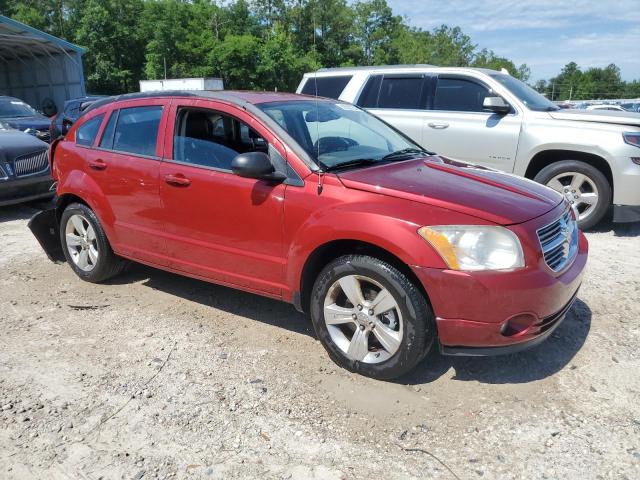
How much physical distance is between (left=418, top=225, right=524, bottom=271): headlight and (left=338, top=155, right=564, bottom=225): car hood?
87mm

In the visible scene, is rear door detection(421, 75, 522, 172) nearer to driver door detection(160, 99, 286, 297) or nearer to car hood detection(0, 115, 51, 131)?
driver door detection(160, 99, 286, 297)

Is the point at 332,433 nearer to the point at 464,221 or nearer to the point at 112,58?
the point at 464,221

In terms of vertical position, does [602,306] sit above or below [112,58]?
below

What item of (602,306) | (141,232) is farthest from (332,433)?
(602,306)

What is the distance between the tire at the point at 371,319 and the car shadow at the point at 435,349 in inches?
8.9

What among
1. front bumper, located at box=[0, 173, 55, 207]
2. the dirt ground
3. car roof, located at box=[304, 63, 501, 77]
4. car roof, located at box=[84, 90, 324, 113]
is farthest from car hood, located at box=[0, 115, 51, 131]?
car roof, located at box=[84, 90, 324, 113]

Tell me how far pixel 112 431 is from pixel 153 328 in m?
1.27

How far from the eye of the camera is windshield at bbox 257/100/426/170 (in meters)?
3.58

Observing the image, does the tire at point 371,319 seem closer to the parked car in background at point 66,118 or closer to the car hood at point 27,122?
the parked car in background at point 66,118

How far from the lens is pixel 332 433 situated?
9.12ft

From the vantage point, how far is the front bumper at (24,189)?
737 centimetres

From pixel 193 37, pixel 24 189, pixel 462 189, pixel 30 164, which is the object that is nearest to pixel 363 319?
pixel 462 189

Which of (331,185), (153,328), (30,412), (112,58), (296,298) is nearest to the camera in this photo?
(30,412)

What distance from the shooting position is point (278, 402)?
120 inches
